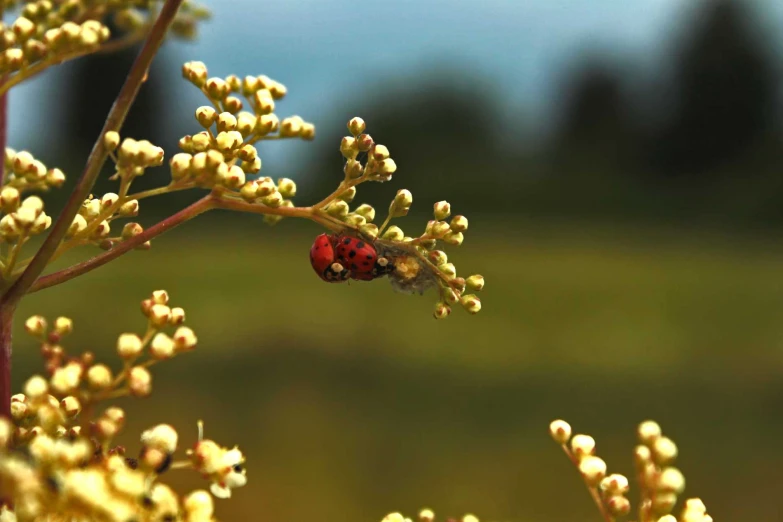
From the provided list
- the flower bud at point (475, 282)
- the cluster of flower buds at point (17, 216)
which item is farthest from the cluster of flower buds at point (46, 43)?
the flower bud at point (475, 282)

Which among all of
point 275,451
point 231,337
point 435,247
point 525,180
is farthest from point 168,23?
point 525,180

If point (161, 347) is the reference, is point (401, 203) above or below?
above

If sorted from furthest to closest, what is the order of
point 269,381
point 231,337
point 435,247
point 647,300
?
point 647,300 → point 231,337 → point 269,381 → point 435,247

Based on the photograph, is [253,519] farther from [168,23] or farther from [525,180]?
[525,180]

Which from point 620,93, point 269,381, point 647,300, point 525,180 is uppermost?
point 620,93

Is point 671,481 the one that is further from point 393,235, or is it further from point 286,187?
point 286,187

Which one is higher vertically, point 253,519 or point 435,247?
point 435,247

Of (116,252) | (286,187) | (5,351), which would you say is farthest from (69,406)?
(286,187)
